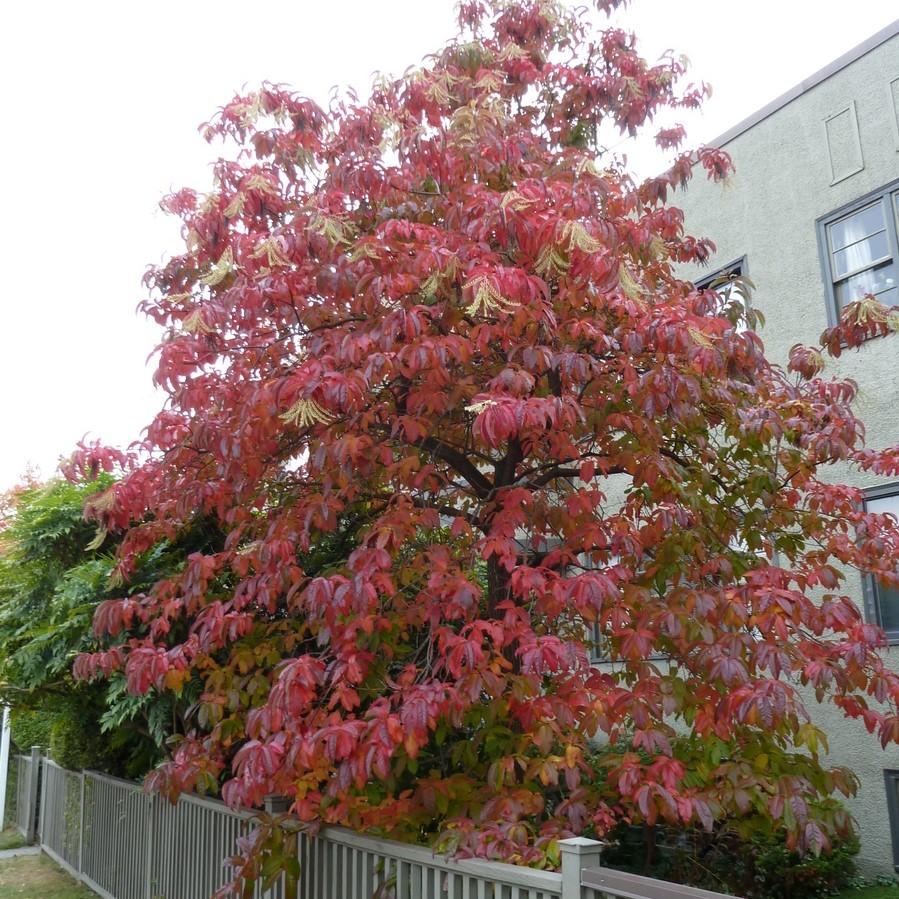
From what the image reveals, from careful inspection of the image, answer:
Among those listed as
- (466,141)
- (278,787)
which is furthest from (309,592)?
(466,141)

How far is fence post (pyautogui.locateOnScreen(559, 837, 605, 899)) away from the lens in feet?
13.0

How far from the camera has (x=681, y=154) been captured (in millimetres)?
7824

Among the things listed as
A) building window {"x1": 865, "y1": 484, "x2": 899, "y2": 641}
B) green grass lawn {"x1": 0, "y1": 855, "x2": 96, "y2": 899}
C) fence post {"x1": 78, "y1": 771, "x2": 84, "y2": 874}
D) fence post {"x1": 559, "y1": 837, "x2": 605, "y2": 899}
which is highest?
building window {"x1": 865, "y1": 484, "x2": 899, "y2": 641}

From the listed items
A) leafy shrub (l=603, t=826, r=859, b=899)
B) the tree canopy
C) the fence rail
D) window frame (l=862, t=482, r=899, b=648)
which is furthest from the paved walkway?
window frame (l=862, t=482, r=899, b=648)

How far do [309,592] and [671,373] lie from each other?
2.32 meters

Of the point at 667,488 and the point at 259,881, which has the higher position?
the point at 667,488

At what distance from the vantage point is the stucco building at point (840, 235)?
9492mm

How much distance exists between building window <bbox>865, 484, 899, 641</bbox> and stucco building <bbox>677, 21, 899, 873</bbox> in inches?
0.4

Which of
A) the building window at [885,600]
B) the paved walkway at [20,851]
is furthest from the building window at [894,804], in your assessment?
the paved walkway at [20,851]

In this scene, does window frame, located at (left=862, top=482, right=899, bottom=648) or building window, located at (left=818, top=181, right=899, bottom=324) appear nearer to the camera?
window frame, located at (left=862, top=482, right=899, bottom=648)

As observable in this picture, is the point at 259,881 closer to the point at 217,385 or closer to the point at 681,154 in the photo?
the point at 217,385

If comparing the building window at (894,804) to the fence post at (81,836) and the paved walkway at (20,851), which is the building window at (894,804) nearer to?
the fence post at (81,836)

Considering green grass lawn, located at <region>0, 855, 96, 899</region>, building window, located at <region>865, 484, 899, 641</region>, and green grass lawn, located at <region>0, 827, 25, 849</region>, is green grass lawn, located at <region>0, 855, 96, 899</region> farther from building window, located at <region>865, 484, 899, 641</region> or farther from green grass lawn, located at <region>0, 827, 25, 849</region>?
building window, located at <region>865, 484, 899, 641</region>

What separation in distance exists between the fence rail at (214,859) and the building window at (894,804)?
5719 millimetres
